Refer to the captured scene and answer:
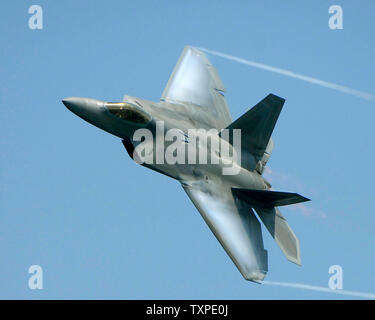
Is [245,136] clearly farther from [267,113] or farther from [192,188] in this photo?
[192,188]

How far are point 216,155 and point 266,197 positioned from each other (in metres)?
2.25

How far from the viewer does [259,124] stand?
95.2 ft

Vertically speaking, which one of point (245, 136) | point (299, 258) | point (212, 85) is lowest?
point (299, 258)

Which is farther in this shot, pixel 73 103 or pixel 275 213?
pixel 275 213

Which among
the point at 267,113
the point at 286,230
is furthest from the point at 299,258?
the point at 267,113

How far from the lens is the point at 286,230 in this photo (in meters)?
28.7

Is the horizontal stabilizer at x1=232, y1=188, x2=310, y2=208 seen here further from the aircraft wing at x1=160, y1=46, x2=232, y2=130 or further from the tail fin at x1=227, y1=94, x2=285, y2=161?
the aircraft wing at x1=160, y1=46, x2=232, y2=130

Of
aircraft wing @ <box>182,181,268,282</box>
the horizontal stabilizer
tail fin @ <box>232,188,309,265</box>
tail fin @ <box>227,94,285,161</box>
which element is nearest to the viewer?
aircraft wing @ <box>182,181,268,282</box>

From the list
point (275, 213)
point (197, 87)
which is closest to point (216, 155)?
point (275, 213)

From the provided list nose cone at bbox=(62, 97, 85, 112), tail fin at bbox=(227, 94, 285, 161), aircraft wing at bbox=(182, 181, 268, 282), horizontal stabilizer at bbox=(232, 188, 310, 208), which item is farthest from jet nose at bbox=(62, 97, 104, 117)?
horizontal stabilizer at bbox=(232, 188, 310, 208)

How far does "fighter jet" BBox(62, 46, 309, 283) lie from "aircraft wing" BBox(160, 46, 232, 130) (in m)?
0.06

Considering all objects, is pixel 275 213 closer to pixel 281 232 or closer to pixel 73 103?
pixel 281 232

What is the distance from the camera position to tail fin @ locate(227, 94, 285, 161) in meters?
28.7

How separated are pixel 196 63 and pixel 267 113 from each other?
468 cm
